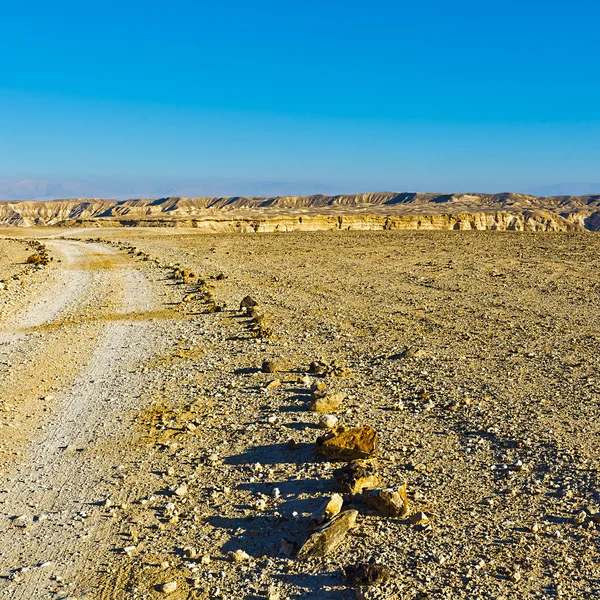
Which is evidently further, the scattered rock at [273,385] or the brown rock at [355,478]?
the scattered rock at [273,385]

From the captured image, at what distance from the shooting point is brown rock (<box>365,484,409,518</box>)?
6.38 metres

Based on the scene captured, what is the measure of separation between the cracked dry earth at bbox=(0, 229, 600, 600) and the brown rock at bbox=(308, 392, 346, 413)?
193mm

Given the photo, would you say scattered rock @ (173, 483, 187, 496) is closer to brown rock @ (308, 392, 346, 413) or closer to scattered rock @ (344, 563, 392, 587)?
scattered rock @ (344, 563, 392, 587)

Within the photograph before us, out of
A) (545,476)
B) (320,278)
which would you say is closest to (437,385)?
(545,476)

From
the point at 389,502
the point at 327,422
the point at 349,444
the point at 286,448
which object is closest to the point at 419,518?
the point at 389,502

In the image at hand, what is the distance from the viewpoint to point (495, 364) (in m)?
12.1

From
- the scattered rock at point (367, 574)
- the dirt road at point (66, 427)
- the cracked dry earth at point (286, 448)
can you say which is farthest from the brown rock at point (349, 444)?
the dirt road at point (66, 427)

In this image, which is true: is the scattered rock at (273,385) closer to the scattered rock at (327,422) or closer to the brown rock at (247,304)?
the scattered rock at (327,422)

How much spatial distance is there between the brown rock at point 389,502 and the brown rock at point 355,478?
0.39m

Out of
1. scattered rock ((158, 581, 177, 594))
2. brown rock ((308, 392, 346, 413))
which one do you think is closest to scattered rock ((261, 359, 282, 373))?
brown rock ((308, 392, 346, 413))

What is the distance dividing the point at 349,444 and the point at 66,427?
459cm

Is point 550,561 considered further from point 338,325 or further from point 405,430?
point 338,325

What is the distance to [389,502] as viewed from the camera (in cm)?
640

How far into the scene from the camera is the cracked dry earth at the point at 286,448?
18.5 feet
